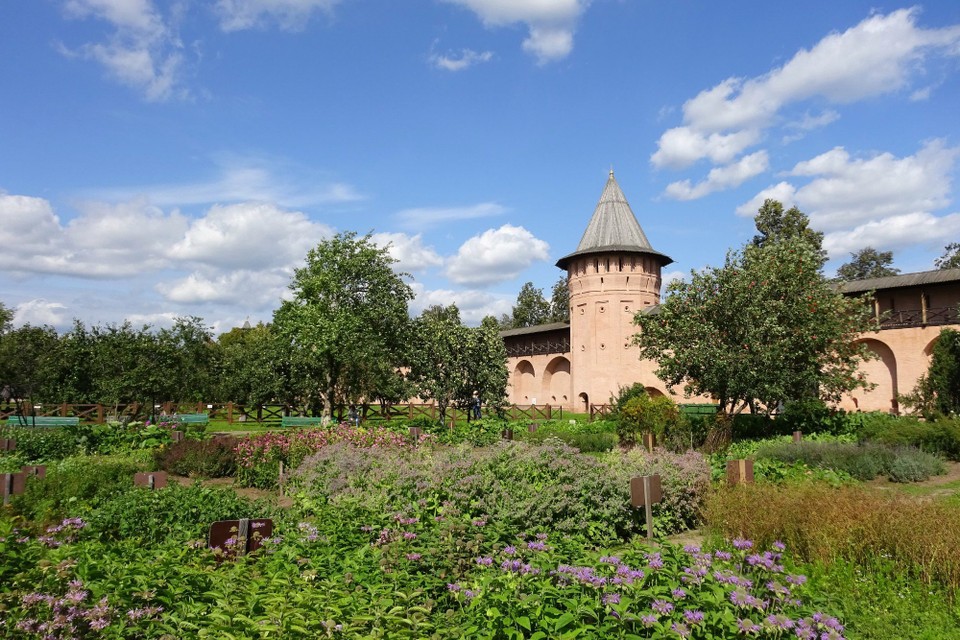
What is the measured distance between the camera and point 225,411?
104ft

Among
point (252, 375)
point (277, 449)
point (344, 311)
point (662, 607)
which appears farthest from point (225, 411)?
point (662, 607)

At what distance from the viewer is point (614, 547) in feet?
21.6

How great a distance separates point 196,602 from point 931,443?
1389 cm

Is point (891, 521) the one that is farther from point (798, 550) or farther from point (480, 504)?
point (480, 504)

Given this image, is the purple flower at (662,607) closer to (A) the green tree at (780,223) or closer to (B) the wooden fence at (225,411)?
(B) the wooden fence at (225,411)

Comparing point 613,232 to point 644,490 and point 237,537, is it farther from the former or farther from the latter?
point 237,537

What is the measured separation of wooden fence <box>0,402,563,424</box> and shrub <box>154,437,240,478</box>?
925cm

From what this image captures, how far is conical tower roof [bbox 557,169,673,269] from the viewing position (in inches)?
1246

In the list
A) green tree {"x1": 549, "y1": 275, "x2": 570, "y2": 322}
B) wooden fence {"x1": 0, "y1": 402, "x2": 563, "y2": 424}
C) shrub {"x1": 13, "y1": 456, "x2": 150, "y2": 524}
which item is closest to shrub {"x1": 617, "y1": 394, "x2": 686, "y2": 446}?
wooden fence {"x1": 0, "y1": 402, "x2": 563, "y2": 424}

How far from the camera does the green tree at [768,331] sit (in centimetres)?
1602

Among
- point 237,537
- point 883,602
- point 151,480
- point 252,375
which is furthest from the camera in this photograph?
point 252,375

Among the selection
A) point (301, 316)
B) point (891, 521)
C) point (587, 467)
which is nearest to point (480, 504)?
point (587, 467)

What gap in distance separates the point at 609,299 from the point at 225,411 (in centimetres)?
1937

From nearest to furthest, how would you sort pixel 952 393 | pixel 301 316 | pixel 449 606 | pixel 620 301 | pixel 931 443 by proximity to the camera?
pixel 449 606 < pixel 931 443 < pixel 952 393 < pixel 301 316 < pixel 620 301
